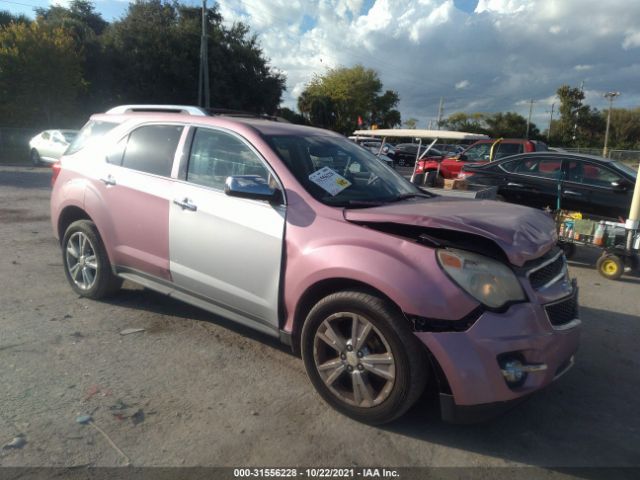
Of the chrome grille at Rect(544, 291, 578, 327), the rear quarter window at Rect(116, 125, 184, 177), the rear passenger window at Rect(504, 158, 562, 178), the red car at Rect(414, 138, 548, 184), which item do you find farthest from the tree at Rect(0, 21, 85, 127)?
the chrome grille at Rect(544, 291, 578, 327)

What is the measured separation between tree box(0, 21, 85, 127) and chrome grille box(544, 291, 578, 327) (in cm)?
3035

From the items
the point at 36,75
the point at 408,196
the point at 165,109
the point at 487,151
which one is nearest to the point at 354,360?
the point at 408,196

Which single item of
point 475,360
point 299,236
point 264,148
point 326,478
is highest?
point 264,148

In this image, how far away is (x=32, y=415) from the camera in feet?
9.93

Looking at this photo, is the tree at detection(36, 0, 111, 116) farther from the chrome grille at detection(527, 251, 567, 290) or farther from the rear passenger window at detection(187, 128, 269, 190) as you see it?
the chrome grille at detection(527, 251, 567, 290)

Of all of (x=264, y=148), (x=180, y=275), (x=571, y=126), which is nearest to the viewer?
(x=264, y=148)

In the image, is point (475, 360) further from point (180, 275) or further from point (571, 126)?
point (571, 126)

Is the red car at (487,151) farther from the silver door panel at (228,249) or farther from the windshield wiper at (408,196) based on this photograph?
the silver door panel at (228,249)

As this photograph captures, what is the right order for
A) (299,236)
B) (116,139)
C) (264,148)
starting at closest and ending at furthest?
(299,236), (264,148), (116,139)

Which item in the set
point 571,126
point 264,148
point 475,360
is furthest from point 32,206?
point 571,126

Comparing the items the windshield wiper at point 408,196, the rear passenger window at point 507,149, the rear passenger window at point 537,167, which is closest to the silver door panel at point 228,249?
the windshield wiper at point 408,196

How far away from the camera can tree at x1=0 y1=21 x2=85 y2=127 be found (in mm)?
26766

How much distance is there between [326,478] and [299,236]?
4.66 feet

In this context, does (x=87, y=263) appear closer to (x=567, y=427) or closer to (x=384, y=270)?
(x=384, y=270)
